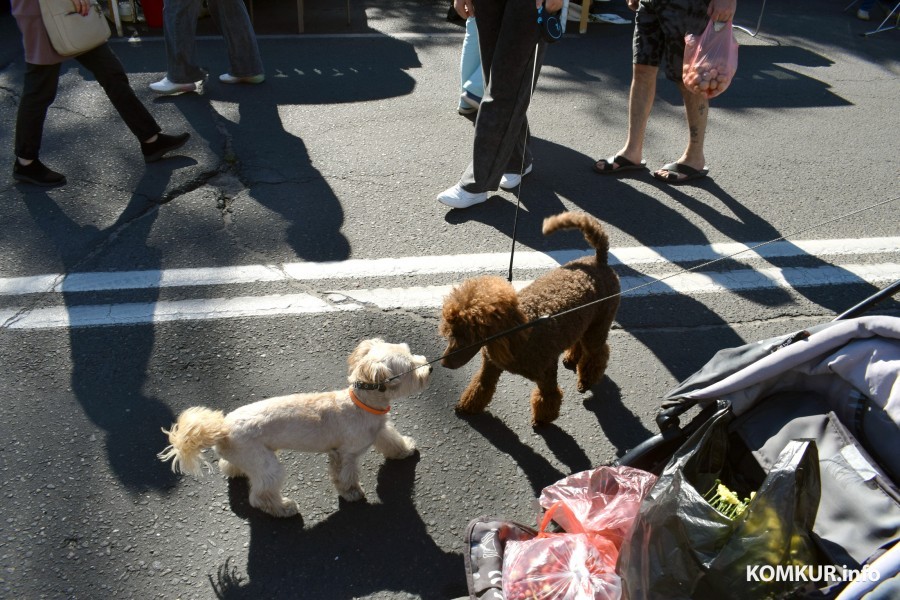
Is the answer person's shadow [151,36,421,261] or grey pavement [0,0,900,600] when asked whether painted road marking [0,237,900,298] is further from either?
person's shadow [151,36,421,261]

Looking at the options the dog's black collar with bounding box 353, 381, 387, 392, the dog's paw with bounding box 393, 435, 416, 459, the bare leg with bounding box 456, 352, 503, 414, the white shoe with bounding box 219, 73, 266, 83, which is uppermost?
the white shoe with bounding box 219, 73, 266, 83

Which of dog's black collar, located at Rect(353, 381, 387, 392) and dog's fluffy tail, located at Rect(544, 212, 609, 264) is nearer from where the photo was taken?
dog's black collar, located at Rect(353, 381, 387, 392)

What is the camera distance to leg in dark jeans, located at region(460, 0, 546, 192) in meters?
4.21

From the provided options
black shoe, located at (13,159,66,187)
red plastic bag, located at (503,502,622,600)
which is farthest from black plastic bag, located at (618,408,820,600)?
black shoe, located at (13,159,66,187)

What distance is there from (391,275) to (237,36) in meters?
3.67

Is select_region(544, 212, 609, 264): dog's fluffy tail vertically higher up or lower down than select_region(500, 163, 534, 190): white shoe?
higher up

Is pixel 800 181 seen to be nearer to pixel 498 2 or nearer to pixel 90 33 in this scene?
pixel 498 2

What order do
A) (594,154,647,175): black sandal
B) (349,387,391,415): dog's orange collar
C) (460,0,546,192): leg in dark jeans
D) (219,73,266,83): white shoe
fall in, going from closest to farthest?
(349,387,391,415): dog's orange collar → (460,0,546,192): leg in dark jeans → (594,154,647,175): black sandal → (219,73,266,83): white shoe

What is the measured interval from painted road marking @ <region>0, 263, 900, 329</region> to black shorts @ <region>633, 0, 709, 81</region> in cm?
170

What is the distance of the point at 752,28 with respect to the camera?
29.4 feet

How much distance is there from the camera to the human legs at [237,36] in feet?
20.6

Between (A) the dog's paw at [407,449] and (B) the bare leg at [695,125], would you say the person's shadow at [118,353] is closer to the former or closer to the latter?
(A) the dog's paw at [407,449]

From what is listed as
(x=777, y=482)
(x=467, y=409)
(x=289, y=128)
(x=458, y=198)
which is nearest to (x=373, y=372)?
(x=467, y=409)

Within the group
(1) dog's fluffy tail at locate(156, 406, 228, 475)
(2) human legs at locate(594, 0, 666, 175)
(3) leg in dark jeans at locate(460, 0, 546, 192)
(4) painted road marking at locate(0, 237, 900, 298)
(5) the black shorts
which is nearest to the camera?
(1) dog's fluffy tail at locate(156, 406, 228, 475)
